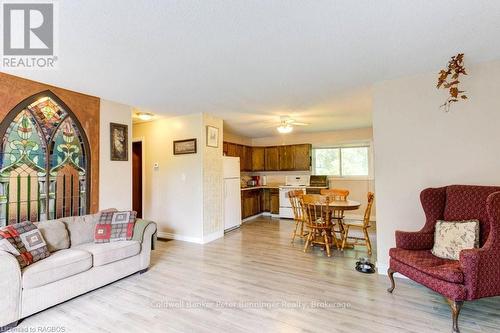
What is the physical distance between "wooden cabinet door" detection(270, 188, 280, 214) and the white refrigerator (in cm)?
153

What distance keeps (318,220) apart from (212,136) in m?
2.54

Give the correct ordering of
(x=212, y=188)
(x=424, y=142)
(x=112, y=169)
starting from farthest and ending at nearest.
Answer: (x=212, y=188), (x=112, y=169), (x=424, y=142)

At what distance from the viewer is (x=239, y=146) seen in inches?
268

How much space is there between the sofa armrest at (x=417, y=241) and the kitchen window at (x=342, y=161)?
13.2ft

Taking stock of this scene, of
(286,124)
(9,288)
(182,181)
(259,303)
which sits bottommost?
(259,303)

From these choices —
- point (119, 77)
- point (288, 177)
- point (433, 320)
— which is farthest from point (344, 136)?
point (119, 77)

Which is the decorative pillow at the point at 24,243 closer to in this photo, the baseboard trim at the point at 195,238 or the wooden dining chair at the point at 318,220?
the baseboard trim at the point at 195,238

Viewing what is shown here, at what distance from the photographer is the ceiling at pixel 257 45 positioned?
172cm

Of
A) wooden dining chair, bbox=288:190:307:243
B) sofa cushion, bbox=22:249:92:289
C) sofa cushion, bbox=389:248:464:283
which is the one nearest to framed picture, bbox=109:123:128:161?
sofa cushion, bbox=22:249:92:289

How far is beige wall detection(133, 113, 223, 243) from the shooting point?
4.62 metres

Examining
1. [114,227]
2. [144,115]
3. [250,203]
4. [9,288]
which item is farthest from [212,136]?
[9,288]

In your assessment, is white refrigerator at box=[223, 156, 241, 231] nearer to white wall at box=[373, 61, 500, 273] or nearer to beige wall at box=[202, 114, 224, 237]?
beige wall at box=[202, 114, 224, 237]

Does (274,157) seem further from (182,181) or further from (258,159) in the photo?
(182,181)

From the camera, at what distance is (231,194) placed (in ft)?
18.3
